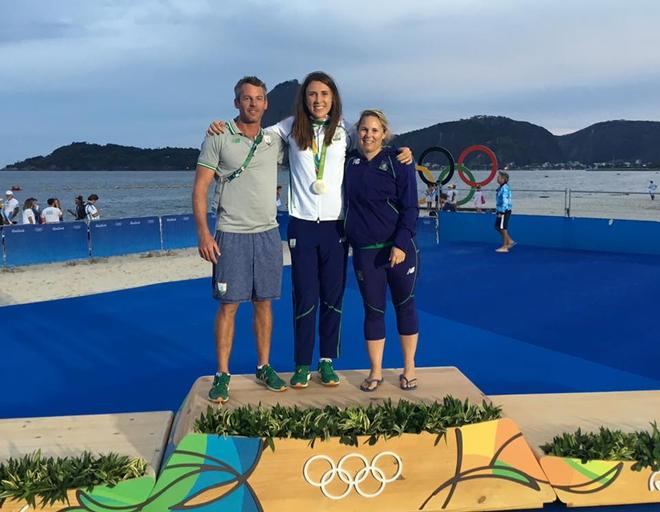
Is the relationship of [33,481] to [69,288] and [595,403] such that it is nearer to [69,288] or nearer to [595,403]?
[595,403]

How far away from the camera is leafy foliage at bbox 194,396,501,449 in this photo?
259 cm

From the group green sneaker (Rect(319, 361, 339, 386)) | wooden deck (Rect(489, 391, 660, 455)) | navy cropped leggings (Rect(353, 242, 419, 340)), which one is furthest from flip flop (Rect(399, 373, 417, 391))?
wooden deck (Rect(489, 391, 660, 455))

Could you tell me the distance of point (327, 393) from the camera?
10.8ft

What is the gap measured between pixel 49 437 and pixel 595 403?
3191 mm

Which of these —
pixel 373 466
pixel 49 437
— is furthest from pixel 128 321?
pixel 373 466

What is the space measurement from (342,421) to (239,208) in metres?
1.34

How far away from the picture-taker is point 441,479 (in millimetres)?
2596

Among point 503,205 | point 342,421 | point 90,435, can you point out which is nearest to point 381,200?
point 342,421

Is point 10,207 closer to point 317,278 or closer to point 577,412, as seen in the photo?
point 317,278

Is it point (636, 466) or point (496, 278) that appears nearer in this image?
point (636, 466)

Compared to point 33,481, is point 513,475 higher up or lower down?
lower down

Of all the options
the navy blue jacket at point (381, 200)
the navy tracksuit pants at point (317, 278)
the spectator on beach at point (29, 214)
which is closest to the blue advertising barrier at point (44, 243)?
the spectator on beach at point (29, 214)

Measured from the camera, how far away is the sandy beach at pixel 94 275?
9.10 m

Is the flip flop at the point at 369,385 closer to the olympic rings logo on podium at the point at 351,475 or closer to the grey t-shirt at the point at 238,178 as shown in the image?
the olympic rings logo on podium at the point at 351,475
